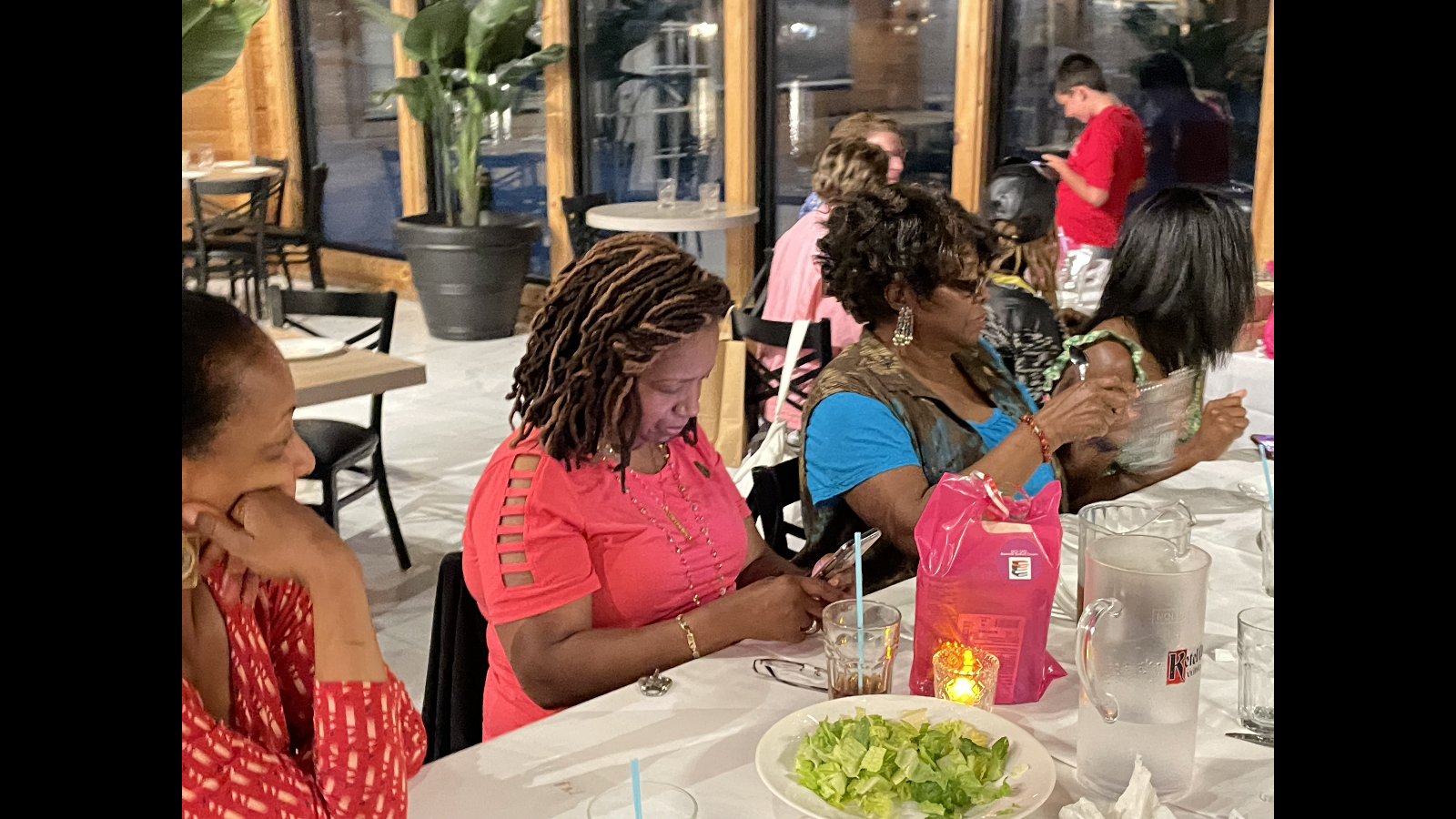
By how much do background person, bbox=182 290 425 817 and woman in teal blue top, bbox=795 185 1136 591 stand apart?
0.95 metres

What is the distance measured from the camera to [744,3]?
19.1 ft

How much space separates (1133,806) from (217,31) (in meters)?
2.79

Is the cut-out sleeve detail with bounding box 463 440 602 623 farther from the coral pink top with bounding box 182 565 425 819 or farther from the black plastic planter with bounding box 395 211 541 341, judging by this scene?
the black plastic planter with bounding box 395 211 541 341

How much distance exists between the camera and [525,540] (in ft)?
4.28

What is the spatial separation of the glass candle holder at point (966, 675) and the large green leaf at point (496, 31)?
5523 millimetres

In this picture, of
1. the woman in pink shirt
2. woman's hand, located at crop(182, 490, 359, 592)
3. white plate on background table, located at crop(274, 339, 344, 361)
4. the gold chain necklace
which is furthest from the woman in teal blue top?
white plate on background table, located at crop(274, 339, 344, 361)

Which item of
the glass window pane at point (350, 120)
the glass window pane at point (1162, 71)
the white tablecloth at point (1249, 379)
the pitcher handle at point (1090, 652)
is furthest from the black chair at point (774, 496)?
the glass window pane at point (350, 120)

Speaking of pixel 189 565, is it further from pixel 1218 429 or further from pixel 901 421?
pixel 1218 429

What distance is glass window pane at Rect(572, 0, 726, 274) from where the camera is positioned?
6.24 meters

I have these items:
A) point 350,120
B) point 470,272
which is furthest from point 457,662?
point 350,120
